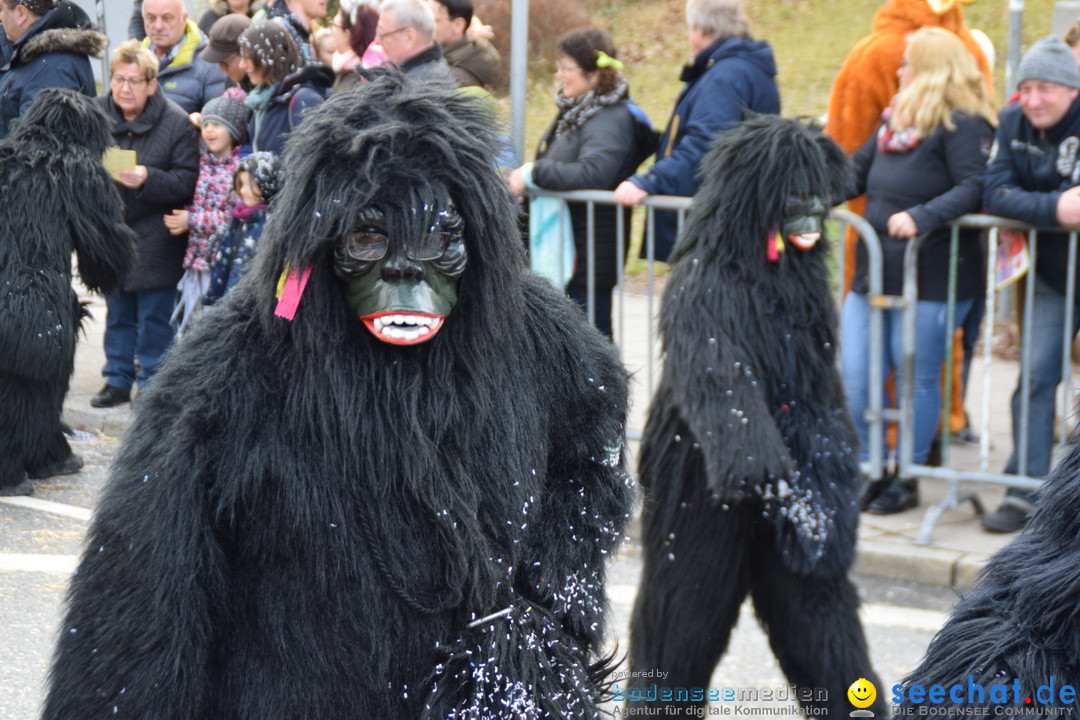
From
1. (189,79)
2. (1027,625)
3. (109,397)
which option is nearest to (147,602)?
(1027,625)

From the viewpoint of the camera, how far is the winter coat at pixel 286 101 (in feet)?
22.7

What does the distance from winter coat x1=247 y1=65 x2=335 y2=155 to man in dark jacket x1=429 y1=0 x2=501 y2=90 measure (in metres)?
0.71

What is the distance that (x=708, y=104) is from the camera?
635 cm

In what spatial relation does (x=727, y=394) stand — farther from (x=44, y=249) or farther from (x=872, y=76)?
(x=44, y=249)

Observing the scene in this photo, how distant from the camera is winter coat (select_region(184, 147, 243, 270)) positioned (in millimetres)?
7426

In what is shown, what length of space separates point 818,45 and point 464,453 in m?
18.6

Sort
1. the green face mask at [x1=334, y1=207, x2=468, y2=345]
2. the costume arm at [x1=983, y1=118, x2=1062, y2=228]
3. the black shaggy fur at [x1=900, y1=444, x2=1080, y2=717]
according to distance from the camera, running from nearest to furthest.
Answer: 1. the black shaggy fur at [x1=900, y1=444, x2=1080, y2=717]
2. the green face mask at [x1=334, y1=207, x2=468, y2=345]
3. the costume arm at [x1=983, y1=118, x2=1062, y2=228]

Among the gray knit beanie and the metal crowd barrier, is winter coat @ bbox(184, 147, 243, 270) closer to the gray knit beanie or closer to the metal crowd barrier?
the metal crowd barrier

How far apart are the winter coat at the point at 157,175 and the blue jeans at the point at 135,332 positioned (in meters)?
0.12

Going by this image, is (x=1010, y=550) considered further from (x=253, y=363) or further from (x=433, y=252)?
(x=253, y=363)

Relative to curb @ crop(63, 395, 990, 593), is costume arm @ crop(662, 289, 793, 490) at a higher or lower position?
higher

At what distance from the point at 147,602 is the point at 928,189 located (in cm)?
480

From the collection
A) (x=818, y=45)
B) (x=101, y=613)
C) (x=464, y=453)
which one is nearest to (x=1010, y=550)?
(x=464, y=453)

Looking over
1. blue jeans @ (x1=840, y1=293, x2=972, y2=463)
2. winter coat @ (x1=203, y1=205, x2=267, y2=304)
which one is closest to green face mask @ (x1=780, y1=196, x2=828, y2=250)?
blue jeans @ (x1=840, y1=293, x2=972, y2=463)
